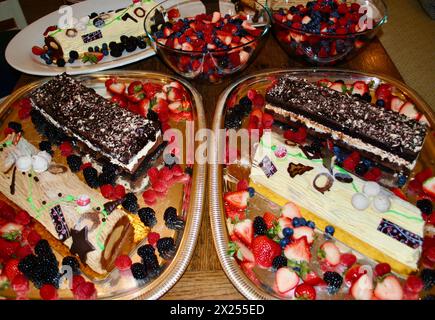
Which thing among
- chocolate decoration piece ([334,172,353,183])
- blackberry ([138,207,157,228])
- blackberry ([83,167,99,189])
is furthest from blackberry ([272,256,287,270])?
blackberry ([83,167,99,189])

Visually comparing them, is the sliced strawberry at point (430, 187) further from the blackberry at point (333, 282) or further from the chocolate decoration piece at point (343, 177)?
the blackberry at point (333, 282)

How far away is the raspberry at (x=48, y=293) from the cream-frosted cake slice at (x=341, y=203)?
1.36 metres

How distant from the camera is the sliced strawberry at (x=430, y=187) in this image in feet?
8.30

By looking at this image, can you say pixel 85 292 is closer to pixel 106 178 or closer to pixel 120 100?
pixel 106 178

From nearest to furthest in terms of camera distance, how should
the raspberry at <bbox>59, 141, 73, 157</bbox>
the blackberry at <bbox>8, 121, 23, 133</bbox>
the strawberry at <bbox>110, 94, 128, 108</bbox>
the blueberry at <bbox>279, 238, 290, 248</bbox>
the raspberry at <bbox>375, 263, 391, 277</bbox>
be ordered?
the raspberry at <bbox>375, 263, 391, 277</bbox>
the blueberry at <bbox>279, 238, 290, 248</bbox>
the raspberry at <bbox>59, 141, 73, 157</bbox>
the blackberry at <bbox>8, 121, 23, 133</bbox>
the strawberry at <bbox>110, 94, 128, 108</bbox>

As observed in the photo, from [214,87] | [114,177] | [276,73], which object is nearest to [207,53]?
[214,87]

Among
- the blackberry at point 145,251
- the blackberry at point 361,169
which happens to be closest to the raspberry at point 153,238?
the blackberry at point 145,251

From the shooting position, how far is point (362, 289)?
7.02ft

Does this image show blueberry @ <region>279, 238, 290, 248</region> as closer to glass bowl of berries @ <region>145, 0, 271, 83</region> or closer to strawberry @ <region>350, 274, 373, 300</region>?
strawberry @ <region>350, 274, 373, 300</region>

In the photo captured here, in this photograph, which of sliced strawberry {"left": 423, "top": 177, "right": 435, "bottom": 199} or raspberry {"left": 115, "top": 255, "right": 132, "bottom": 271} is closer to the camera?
raspberry {"left": 115, "top": 255, "right": 132, "bottom": 271}

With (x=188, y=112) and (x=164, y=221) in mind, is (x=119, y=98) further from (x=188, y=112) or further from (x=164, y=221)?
(x=164, y=221)

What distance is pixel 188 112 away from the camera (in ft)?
9.99

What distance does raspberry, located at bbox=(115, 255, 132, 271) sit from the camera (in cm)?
227

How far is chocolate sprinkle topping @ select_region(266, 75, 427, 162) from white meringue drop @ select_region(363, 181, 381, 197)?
0.34 meters
